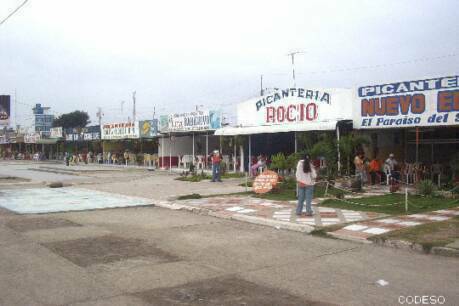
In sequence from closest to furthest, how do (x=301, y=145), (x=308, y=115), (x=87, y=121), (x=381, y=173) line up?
1. (x=381, y=173)
2. (x=308, y=115)
3. (x=301, y=145)
4. (x=87, y=121)

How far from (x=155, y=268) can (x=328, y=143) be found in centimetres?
1298

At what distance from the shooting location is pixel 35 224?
12.7 metres

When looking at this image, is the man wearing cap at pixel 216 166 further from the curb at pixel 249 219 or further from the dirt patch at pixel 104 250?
the dirt patch at pixel 104 250

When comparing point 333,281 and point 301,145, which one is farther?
point 301,145

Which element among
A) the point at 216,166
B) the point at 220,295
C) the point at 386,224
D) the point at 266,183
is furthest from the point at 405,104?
the point at 220,295

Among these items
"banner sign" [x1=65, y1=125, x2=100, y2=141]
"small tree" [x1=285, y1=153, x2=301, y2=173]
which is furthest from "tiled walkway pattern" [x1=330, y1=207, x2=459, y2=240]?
"banner sign" [x1=65, y1=125, x2=100, y2=141]

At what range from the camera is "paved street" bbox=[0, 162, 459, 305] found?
251 inches

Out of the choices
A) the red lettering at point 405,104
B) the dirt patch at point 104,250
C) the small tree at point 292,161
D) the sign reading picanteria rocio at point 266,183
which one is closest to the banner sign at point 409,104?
the red lettering at point 405,104

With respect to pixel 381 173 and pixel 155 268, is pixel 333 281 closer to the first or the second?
pixel 155 268

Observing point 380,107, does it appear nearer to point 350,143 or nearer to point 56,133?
point 350,143

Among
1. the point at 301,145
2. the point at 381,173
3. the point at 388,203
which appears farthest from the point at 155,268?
the point at 301,145

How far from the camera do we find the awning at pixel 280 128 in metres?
22.0

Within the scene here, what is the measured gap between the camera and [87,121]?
106 metres

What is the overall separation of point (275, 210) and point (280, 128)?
35.0ft
